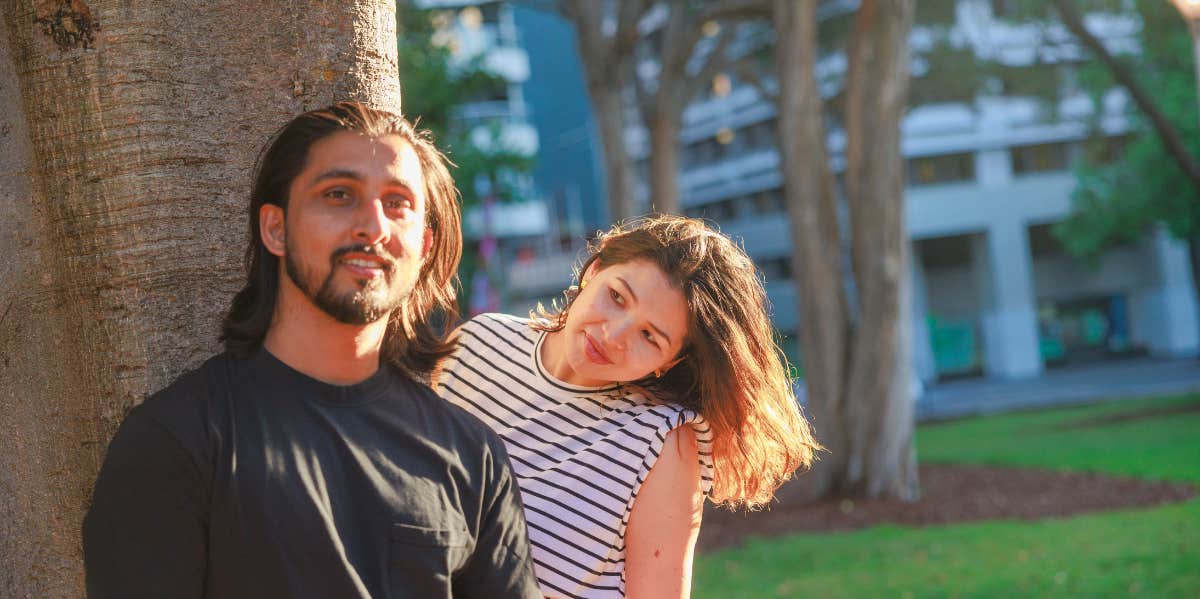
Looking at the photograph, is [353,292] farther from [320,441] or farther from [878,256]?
[878,256]

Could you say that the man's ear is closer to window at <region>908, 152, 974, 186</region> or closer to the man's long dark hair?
the man's long dark hair

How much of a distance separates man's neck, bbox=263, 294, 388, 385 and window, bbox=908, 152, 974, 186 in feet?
136

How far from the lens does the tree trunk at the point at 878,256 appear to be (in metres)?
13.4

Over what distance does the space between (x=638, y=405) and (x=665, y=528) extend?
1.06 feet

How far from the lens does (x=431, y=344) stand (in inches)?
107

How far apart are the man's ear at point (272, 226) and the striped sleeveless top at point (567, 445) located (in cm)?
81

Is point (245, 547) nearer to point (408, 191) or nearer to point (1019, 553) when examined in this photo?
point (408, 191)

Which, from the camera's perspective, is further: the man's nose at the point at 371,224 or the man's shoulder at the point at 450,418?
the man's shoulder at the point at 450,418

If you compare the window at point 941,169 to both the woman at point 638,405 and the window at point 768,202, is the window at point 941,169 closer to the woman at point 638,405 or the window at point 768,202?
the window at point 768,202

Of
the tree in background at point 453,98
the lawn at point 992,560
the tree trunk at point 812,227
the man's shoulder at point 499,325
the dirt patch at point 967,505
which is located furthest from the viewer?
the tree in background at point 453,98

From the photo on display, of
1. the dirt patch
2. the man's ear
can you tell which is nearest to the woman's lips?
the man's ear

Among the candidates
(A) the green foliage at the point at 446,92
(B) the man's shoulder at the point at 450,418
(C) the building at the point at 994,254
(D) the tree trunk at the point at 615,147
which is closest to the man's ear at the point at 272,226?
(B) the man's shoulder at the point at 450,418

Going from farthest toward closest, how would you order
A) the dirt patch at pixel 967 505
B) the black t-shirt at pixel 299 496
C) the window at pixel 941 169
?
the window at pixel 941 169 → the dirt patch at pixel 967 505 → the black t-shirt at pixel 299 496

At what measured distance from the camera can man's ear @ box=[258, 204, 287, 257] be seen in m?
2.32
